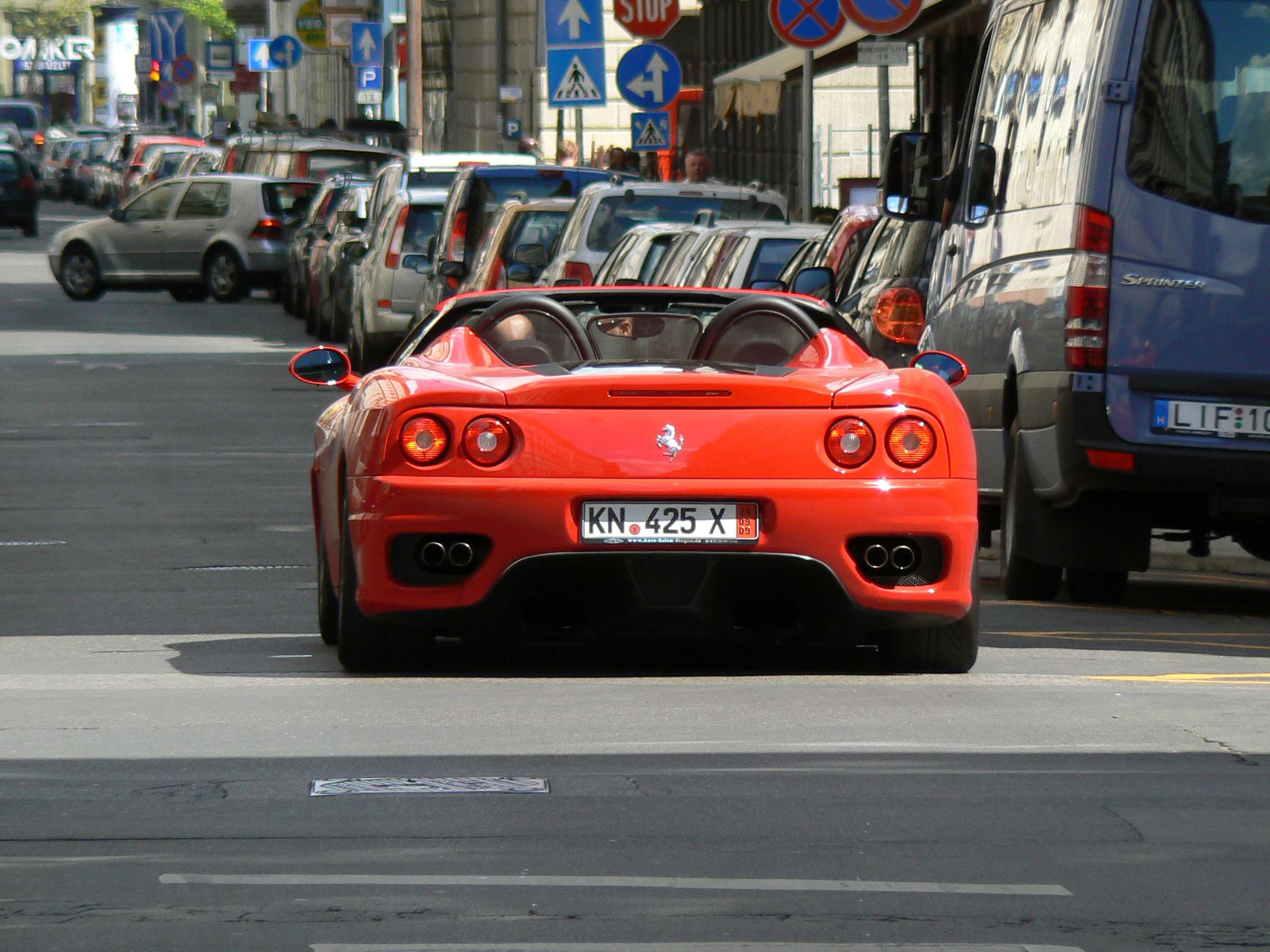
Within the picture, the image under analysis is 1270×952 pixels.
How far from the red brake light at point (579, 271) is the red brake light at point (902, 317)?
6.63m

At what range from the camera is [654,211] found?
21.8 metres

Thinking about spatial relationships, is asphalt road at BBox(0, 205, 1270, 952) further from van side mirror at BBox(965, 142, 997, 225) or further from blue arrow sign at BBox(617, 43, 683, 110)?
Result: blue arrow sign at BBox(617, 43, 683, 110)

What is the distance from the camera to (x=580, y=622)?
822 centimetres

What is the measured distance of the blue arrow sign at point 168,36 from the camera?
11156 cm

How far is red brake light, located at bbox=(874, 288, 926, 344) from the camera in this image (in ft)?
48.3

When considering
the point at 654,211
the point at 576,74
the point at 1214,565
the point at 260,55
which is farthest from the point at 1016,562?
the point at 260,55

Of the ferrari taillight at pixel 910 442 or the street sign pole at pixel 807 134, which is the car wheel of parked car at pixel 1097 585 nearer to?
the ferrari taillight at pixel 910 442

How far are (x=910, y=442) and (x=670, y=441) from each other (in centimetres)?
66

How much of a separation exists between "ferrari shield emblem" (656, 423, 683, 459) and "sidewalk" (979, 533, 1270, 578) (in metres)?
5.78

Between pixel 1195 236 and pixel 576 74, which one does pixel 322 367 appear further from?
pixel 576 74

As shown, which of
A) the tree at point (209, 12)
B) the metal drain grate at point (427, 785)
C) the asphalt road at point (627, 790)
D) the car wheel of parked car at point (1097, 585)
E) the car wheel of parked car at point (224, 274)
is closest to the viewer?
the asphalt road at point (627, 790)

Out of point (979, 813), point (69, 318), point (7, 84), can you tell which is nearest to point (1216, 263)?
point (979, 813)

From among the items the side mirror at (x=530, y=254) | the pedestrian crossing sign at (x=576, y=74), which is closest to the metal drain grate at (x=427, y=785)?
the side mirror at (x=530, y=254)

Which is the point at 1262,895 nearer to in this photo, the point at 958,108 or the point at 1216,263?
the point at 1216,263
